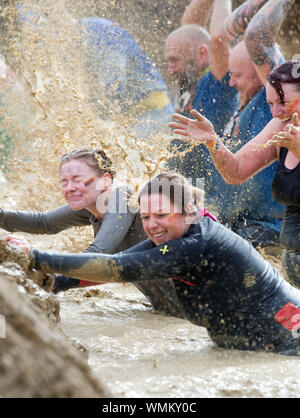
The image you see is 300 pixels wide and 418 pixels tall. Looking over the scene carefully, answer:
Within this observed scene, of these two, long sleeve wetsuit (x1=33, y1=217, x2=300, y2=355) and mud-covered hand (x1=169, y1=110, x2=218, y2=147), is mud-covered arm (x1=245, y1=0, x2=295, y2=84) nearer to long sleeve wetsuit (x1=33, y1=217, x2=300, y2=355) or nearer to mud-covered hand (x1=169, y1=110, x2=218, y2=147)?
mud-covered hand (x1=169, y1=110, x2=218, y2=147)

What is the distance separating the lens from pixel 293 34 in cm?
845

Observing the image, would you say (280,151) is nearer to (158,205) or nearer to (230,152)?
(230,152)

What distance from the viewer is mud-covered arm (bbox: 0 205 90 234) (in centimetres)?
325

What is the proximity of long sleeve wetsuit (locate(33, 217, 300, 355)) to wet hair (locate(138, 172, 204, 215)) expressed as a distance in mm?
100

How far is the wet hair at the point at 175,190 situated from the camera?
2.37m

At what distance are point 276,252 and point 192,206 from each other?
223 cm

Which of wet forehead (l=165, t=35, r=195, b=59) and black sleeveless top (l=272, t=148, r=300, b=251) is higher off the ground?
wet forehead (l=165, t=35, r=195, b=59)

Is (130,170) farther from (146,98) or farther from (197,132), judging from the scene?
(146,98)

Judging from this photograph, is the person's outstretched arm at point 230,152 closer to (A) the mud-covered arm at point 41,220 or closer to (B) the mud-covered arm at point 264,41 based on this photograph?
(A) the mud-covered arm at point 41,220

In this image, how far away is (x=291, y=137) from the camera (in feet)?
9.22

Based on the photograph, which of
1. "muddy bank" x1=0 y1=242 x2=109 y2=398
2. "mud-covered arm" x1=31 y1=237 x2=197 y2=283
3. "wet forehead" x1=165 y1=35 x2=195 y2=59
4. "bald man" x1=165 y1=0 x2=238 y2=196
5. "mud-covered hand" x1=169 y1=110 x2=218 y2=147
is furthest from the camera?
"wet forehead" x1=165 y1=35 x2=195 y2=59

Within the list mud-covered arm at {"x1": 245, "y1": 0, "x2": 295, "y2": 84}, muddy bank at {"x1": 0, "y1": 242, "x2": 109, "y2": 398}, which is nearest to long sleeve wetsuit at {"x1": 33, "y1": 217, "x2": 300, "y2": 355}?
muddy bank at {"x1": 0, "y1": 242, "x2": 109, "y2": 398}

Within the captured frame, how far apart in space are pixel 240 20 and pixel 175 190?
3.40 metres
